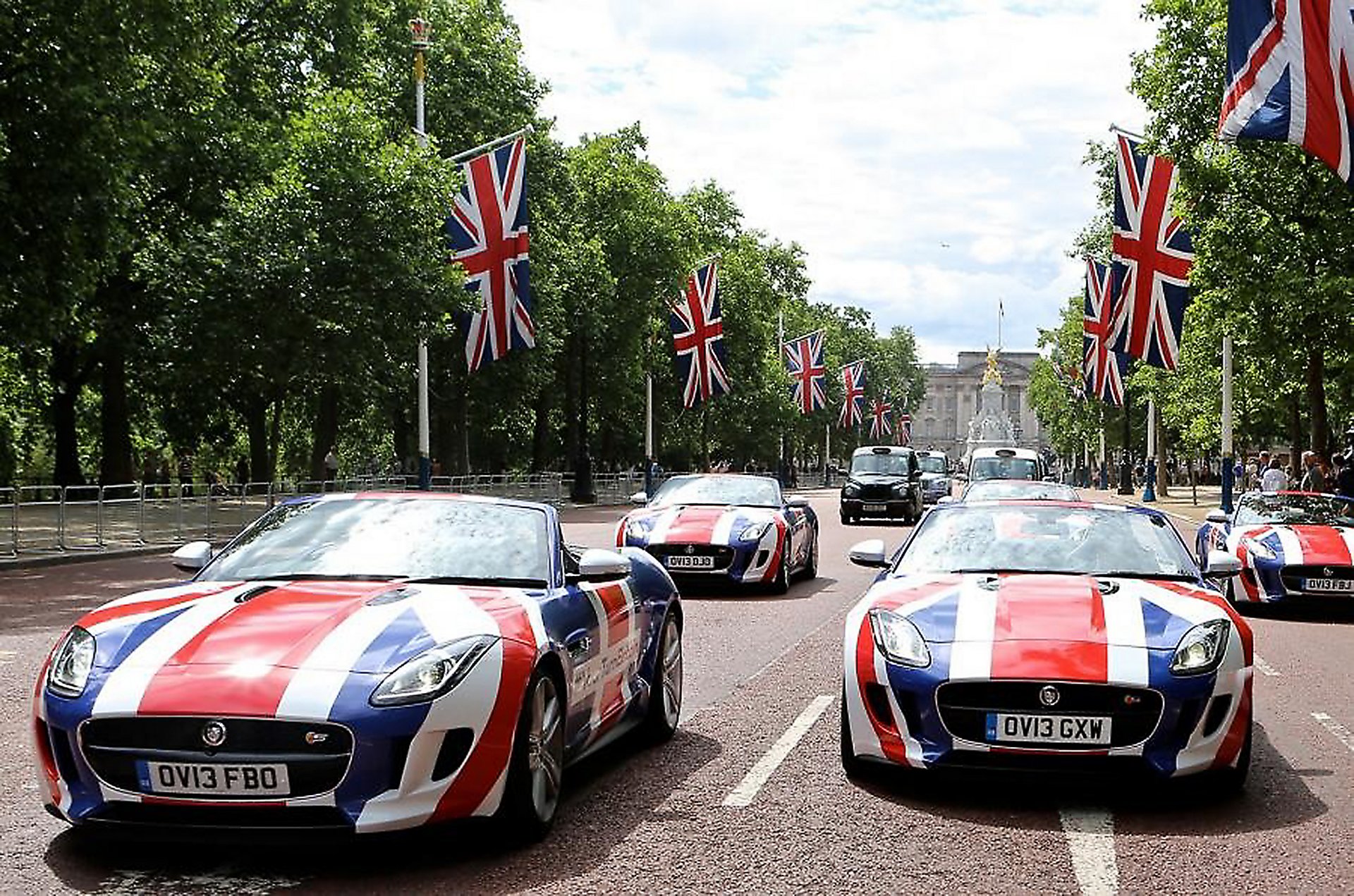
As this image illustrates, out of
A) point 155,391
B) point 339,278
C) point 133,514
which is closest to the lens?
point 133,514

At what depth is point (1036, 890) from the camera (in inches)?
229

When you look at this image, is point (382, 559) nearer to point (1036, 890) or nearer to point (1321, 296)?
point (1036, 890)

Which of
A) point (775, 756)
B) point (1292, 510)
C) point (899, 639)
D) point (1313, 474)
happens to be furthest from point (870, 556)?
point (1313, 474)

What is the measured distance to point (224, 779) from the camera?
5.62 meters

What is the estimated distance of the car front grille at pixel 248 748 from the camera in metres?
5.62

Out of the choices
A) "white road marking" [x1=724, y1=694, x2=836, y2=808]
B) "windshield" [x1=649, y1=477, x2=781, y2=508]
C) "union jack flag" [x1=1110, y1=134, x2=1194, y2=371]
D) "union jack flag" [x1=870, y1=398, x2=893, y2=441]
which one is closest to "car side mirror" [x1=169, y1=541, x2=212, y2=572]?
A: "white road marking" [x1=724, y1=694, x2=836, y2=808]

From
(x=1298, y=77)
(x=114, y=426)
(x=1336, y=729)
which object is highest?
(x=1298, y=77)

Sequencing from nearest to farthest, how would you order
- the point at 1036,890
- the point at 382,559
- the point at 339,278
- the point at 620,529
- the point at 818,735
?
the point at 1036,890, the point at 382,559, the point at 818,735, the point at 620,529, the point at 339,278

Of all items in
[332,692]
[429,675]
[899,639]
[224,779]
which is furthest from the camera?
[899,639]

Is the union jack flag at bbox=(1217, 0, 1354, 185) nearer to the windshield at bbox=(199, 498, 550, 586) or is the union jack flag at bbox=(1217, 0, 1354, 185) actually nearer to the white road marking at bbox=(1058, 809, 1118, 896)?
the white road marking at bbox=(1058, 809, 1118, 896)

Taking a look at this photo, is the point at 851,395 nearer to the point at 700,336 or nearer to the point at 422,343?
Result: the point at 700,336

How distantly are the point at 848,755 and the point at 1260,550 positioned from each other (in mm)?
10899

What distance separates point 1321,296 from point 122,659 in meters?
27.3

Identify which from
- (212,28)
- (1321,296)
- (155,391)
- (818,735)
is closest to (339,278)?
(212,28)
